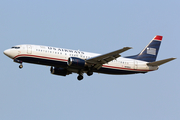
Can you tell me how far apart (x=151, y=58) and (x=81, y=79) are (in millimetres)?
12857

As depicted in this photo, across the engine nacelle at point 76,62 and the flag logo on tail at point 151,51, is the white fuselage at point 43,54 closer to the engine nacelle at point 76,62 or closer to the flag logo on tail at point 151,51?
the engine nacelle at point 76,62

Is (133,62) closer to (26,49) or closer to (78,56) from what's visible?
(78,56)

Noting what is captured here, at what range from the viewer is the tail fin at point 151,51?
51125 millimetres

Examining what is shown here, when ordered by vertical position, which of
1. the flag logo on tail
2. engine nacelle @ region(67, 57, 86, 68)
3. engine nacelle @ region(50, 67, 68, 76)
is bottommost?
engine nacelle @ region(50, 67, 68, 76)

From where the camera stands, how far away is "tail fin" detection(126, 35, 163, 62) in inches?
2013

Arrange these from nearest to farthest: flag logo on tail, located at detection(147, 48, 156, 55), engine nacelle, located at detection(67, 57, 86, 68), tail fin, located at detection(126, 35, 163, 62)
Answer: engine nacelle, located at detection(67, 57, 86, 68) < tail fin, located at detection(126, 35, 163, 62) < flag logo on tail, located at detection(147, 48, 156, 55)

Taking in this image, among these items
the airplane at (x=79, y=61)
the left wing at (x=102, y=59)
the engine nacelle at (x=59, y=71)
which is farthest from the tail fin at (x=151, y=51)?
the engine nacelle at (x=59, y=71)

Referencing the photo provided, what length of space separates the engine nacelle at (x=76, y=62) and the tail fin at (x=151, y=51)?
11.4 metres

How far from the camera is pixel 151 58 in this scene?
51.5m

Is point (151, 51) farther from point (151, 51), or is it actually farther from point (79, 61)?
point (79, 61)

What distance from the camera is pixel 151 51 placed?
52.2 m

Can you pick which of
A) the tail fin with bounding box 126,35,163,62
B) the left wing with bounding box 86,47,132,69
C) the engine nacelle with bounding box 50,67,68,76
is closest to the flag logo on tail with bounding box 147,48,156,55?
the tail fin with bounding box 126,35,163,62

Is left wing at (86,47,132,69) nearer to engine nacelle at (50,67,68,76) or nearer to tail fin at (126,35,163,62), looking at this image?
engine nacelle at (50,67,68,76)

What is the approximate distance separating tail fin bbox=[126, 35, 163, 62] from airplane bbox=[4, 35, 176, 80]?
0.64ft
